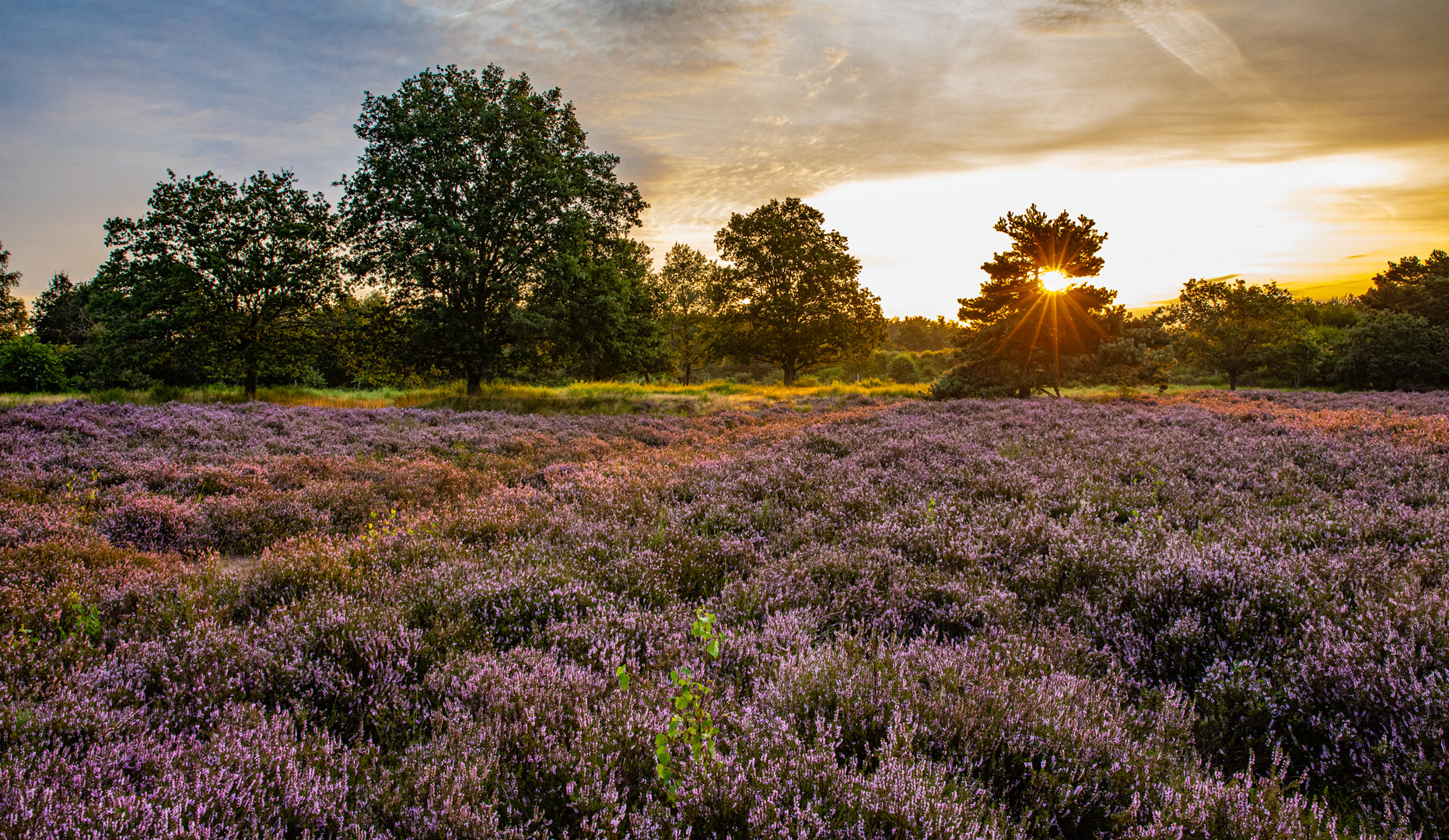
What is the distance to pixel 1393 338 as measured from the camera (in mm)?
28281

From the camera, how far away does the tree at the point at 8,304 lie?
4738 cm

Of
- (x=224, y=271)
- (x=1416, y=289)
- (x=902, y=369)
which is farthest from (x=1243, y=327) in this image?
(x=224, y=271)

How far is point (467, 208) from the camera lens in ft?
72.6

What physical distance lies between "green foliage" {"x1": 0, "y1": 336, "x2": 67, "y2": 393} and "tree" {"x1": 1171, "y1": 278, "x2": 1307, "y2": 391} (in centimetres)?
6871

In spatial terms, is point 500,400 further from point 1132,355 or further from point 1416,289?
point 1416,289

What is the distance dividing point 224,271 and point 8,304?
5133 centimetres

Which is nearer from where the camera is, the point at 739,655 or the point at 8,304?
the point at 739,655

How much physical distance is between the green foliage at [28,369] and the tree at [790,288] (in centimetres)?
3776

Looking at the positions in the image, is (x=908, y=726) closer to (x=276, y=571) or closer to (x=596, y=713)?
(x=596, y=713)

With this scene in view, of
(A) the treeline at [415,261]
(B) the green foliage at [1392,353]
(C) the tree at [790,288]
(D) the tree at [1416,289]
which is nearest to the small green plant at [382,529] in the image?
(A) the treeline at [415,261]

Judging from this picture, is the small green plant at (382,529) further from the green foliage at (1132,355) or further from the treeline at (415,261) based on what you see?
the green foliage at (1132,355)

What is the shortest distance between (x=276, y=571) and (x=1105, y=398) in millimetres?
21821

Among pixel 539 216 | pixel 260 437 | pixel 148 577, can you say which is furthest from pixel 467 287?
pixel 148 577

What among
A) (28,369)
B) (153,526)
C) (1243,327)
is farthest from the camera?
(1243,327)
